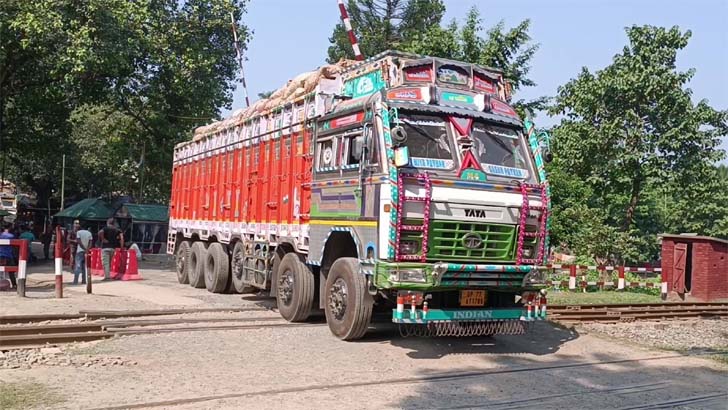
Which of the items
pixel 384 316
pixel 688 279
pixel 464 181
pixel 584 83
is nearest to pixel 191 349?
pixel 384 316

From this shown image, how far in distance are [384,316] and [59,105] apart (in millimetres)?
19167

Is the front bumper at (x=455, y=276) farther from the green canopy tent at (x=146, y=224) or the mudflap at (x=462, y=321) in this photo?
the green canopy tent at (x=146, y=224)

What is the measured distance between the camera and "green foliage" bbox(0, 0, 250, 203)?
806 inches

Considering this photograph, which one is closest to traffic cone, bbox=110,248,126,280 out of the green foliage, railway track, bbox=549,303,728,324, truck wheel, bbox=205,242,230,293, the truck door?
truck wheel, bbox=205,242,230,293

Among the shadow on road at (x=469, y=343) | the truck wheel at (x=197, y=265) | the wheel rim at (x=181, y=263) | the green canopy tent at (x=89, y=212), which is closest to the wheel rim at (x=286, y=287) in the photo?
the shadow on road at (x=469, y=343)

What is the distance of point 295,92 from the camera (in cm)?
1291

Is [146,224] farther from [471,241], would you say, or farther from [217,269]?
[471,241]

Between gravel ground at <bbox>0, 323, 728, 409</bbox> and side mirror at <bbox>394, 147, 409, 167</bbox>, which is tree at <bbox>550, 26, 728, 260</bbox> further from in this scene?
side mirror at <bbox>394, 147, 409, 167</bbox>

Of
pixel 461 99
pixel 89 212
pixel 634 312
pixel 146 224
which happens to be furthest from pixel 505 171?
pixel 146 224

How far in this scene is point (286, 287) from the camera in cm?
1204

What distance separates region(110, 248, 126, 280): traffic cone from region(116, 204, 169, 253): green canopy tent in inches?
599

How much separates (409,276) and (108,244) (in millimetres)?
13153

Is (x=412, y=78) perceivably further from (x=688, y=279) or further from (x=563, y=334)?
(x=688, y=279)

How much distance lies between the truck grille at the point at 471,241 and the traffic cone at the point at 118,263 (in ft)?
43.0
